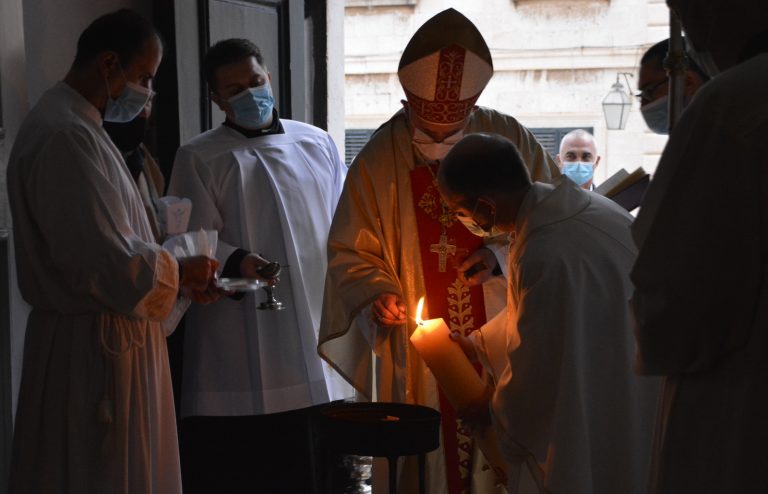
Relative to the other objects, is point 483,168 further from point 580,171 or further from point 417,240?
point 580,171

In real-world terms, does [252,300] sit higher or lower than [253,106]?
lower

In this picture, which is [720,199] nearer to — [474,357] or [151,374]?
[474,357]

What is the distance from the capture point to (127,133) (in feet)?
13.4

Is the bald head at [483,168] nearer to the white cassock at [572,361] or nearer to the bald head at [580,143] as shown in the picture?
the white cassock at [572,361]

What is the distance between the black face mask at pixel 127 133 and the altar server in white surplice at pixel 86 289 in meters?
0.50

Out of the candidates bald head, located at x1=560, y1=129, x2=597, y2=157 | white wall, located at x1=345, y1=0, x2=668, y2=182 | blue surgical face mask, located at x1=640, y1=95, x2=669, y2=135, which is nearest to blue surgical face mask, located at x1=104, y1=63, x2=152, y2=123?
blue surgical face mask, located at x1=640, y1=95, x2=669, y2=135

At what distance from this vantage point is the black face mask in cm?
406

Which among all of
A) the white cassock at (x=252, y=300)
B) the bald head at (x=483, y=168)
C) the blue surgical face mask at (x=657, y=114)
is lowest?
the white cassock at (x=252, y=300)

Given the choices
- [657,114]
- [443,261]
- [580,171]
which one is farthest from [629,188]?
[580,171]

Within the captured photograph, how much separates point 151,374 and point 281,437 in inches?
55.8

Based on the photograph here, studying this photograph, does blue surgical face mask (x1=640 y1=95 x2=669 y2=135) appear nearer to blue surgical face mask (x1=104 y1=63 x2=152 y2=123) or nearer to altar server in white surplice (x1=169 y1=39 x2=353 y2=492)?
altar server in white surplice (x1=169 y1=39 x2=353 y2=492)

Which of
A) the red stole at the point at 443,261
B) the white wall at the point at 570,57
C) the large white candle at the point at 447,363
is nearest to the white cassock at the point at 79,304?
the large white candle at the point at 447,363

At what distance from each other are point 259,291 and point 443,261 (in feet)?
3.21

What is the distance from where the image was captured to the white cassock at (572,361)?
299 centimetres
